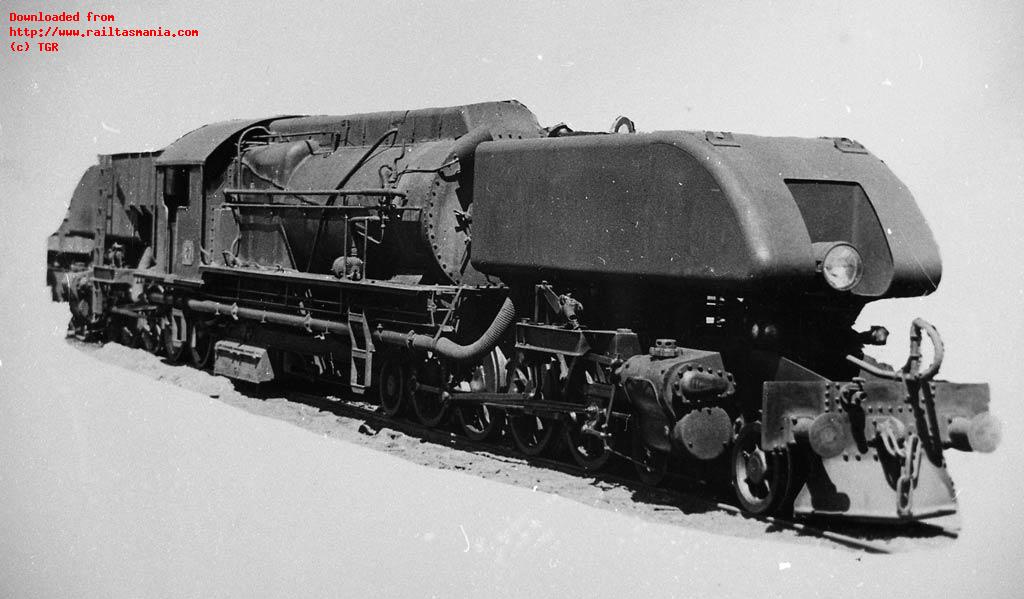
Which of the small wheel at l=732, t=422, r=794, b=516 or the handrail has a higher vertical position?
the handrail

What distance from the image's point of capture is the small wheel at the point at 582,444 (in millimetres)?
9227

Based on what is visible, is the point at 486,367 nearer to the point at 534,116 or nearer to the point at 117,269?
the point at 534,116

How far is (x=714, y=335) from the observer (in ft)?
27.3

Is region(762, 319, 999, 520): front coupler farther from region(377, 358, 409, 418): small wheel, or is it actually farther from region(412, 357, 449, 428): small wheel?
region(377, 358, 409, 418): small wheel

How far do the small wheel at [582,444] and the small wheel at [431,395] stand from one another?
1.85 m

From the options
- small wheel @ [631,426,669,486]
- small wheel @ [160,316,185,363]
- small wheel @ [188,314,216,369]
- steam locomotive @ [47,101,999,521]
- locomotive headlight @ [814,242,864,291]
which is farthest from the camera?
small wheel @ [160,316,185,363]

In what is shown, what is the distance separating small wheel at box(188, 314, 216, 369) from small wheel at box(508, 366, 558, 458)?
622 cm

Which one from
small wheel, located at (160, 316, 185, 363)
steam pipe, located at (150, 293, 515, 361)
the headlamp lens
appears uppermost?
the headlamp lens

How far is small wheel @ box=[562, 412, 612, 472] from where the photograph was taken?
9.23 m

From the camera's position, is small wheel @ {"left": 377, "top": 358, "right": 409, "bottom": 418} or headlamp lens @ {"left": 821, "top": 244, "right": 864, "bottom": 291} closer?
headlamp lens @ {"left": 821, "top": 244, "right": 864, "bottom": 291}

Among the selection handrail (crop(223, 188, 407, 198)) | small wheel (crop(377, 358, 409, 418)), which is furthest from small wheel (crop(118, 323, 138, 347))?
small wheel (crop(377, 358, 409, 418))

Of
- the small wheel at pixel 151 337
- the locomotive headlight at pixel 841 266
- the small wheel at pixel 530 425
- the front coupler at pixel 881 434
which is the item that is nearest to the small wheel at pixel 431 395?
the small wheel at pixel 530 425

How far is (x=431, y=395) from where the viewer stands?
11.5 meters

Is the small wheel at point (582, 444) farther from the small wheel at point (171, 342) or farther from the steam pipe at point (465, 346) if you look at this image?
the small wheel at point (171, 342)
